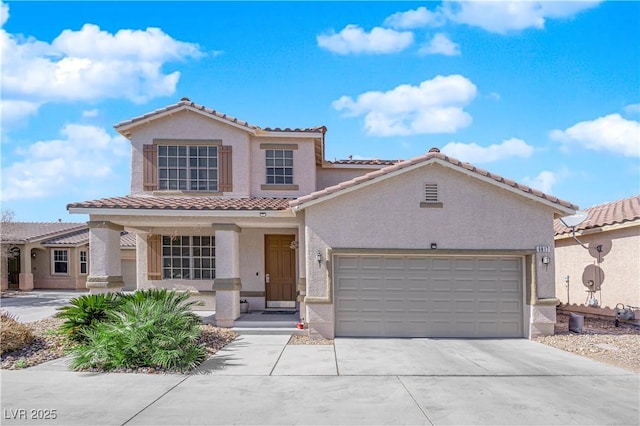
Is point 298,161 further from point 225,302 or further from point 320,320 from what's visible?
point 320,320

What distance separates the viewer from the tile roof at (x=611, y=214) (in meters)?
13.9

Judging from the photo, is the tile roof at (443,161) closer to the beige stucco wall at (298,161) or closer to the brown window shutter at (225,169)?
the beige stucco wall at (298,161)

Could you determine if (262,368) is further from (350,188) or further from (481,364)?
(350,188)

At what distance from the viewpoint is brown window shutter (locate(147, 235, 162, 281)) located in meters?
16.2

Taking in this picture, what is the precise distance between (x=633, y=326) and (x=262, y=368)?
10694mm

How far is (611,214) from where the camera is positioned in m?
15.4

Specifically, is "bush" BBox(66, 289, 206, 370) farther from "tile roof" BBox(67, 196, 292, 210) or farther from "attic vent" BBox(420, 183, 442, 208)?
"attic vent" BBox(420, 183, 442, 208)

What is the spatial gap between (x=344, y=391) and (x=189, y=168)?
1070 centimetres

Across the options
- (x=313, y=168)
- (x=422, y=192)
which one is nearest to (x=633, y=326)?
(x=422, y=192)

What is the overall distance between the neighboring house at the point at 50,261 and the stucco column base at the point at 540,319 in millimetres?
21848

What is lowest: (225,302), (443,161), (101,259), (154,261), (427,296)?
(225,302)

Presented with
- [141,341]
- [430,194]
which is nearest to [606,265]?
[430,194]

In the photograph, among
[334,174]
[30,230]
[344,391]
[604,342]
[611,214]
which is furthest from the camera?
[30,230]

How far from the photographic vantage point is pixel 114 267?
45.1 ft
